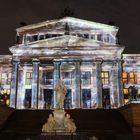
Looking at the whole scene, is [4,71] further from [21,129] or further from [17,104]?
[21,129]

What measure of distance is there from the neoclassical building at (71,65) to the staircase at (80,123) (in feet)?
35.7

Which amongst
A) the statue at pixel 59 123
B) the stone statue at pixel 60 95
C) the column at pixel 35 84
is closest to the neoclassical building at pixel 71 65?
the column at pixel 35 84

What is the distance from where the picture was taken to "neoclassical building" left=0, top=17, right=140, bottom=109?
45312mm

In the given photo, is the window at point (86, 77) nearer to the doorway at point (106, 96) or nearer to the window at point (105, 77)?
the window at point (105, 77)

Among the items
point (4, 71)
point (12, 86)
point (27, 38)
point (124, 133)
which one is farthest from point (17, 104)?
point (124, 133)

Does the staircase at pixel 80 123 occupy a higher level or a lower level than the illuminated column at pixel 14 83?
lower

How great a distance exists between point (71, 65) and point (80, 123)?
1801 cm

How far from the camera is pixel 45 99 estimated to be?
4753 centimetres

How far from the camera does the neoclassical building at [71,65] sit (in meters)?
45.3

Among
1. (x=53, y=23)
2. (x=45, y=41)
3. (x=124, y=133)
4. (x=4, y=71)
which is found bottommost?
(x=124, y=133)

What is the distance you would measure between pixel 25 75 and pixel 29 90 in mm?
2637

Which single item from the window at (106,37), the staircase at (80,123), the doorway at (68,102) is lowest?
the staircase at (80,123)

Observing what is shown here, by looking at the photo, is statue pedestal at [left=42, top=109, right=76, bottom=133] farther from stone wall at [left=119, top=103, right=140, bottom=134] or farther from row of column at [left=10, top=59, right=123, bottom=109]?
row of column at [left=10, top=59, right=123, bottom=109]

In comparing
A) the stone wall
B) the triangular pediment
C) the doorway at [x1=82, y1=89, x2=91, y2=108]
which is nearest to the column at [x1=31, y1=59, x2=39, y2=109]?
the triangular pediment
